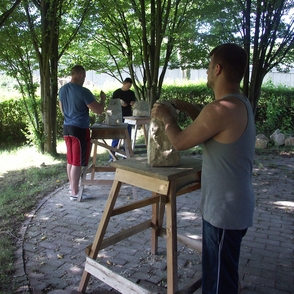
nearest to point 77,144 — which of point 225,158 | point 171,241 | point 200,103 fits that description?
point 171,241

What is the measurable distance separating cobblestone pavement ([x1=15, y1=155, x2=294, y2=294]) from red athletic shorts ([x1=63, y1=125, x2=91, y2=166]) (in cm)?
64

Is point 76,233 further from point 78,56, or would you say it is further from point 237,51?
point 78,56

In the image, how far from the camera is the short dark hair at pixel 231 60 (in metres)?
1.78

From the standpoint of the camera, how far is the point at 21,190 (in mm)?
5266

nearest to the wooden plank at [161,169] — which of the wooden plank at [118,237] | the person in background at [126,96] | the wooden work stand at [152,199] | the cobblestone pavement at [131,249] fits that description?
the wooden work stand at [152,199]

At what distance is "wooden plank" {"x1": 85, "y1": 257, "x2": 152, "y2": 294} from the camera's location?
228 cm

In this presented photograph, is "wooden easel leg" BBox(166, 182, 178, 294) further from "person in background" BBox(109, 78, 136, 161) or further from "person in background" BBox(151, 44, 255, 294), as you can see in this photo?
"person in background" BBox(109, 78, 136, 161)

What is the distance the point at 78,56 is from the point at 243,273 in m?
7.35

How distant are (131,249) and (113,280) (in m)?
0.96

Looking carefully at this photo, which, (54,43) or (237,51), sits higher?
(54,43)

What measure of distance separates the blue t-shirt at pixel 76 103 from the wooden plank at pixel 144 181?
2346 millimetres

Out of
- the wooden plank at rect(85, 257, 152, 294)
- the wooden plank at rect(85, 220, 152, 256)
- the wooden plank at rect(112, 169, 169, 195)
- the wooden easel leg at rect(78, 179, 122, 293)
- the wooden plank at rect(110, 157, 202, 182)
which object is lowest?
the wooden plank at rect(85, 257, 152, 294)

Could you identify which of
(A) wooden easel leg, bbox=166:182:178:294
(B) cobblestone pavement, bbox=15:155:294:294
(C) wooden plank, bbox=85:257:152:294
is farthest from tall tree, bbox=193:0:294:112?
(C) wooden plank, bbox=85:257:152:294

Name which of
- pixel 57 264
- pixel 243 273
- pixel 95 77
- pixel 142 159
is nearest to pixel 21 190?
pixel 57 264
